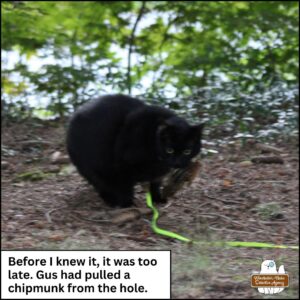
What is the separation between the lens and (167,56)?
962 cm

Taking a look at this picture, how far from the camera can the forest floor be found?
12.1ft

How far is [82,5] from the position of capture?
941 centimetres

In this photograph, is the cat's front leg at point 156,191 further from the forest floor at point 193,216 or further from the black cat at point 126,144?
the forest floor at point 193,216

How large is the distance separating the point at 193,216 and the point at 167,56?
4.70 m

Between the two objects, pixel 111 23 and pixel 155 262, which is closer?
pixel 155 262

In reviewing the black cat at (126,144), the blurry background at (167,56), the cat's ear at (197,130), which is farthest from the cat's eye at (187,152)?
the blurry background at (167,56)

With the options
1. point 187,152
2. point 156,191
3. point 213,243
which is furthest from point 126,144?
point 213,243

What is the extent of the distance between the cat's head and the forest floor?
22.2 inches

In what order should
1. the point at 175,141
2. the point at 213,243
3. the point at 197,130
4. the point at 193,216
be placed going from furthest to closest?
the point at 193,216
the point at 197,130
the point at 175,141
the point at 213,243

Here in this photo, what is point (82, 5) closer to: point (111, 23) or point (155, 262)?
point (111, 23)

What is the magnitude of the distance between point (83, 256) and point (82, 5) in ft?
21.5

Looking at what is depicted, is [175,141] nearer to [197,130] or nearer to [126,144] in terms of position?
[197,130]

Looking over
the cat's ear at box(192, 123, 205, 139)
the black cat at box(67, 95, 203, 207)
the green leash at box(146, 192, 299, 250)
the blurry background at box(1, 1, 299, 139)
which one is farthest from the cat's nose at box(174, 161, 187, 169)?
the blurry background at box(1, 1, 299, 139)

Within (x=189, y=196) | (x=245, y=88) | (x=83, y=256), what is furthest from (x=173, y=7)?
(x=83, y=256)
